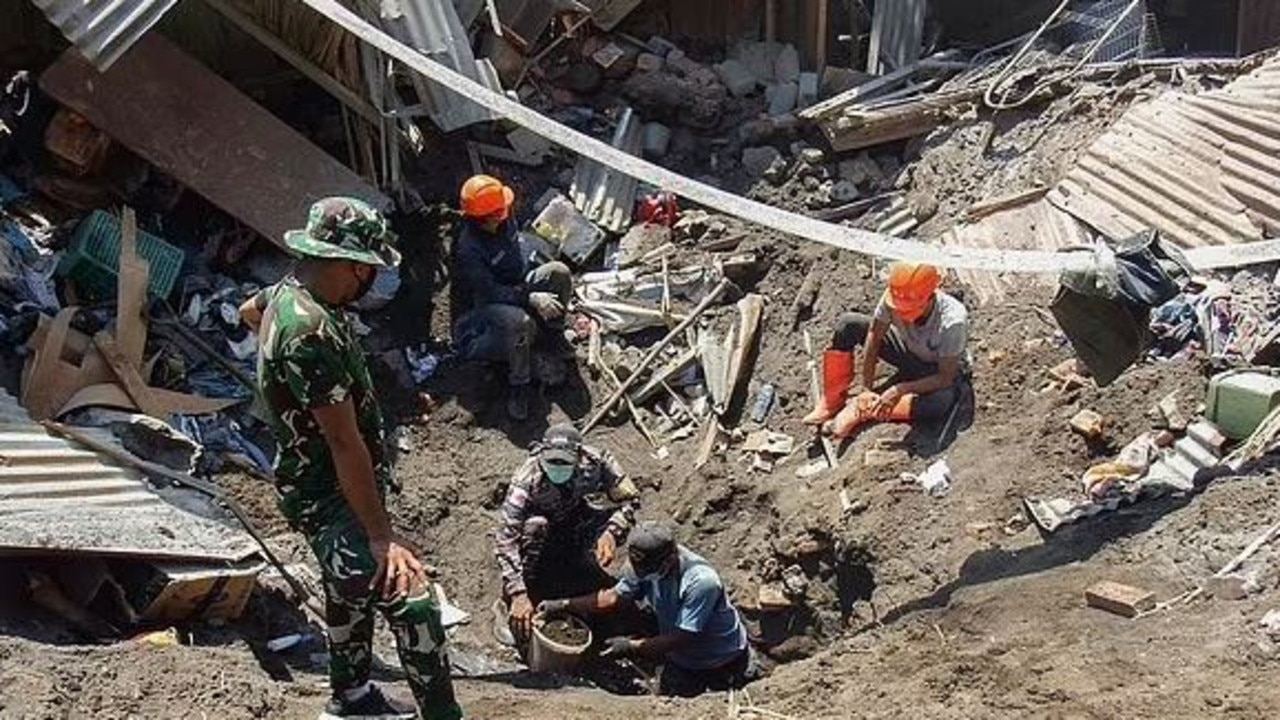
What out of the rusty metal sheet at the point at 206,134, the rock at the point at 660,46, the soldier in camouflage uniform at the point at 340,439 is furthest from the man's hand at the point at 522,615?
the rock at the point at 660,46

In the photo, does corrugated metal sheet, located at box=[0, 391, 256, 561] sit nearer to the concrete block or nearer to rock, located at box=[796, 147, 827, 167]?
the concrete block

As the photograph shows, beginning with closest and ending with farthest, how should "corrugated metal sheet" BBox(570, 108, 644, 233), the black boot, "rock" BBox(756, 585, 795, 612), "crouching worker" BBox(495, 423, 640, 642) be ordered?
1. "crouching worker" BBox(495, 423, 640, 642)
2. "rock" BBox(756, 585, 795, 612)
3. the black boot
4. "corrugated metal sheet" BBox(570, 108, 644, 233)

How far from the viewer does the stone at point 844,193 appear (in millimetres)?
11297

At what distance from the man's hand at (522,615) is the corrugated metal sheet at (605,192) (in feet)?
12.3

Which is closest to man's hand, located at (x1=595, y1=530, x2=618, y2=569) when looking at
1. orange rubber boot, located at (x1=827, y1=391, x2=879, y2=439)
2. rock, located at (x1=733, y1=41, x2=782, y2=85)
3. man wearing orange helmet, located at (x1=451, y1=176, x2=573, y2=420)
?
orange rubber boot, located at (x1=827, y1=391, x2=879, y2=439)

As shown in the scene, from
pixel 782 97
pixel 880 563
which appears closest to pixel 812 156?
pixel 782 97

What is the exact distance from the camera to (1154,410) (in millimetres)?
8227

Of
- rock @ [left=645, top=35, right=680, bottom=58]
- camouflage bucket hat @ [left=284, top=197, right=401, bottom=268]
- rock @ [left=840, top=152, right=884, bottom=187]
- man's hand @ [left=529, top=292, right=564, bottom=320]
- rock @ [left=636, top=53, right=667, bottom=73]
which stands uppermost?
rock @ [left=645, top=35, right=680, bottom=58]

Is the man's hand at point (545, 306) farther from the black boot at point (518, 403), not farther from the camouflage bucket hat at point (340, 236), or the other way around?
the camouflage bucket hat at point (340, 236)

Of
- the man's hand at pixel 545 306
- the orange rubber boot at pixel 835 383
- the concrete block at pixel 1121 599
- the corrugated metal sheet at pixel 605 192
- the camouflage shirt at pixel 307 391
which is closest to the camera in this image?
the camouflage shirt at pixel 307 391

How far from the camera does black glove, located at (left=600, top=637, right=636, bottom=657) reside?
8.06 meters

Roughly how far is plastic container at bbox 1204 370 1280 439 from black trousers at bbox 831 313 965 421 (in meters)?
1.58

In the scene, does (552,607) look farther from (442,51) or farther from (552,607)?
(442,51)

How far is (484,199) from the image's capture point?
10.0 meters
